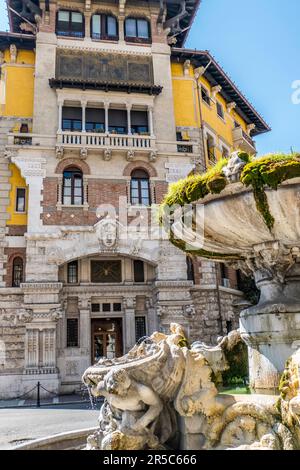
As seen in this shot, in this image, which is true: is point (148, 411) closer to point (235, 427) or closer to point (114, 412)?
point (114, 412)

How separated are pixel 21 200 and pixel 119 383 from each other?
16.1 m

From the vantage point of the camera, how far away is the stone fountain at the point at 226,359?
434 cm

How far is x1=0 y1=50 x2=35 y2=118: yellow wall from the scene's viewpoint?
20.6 m

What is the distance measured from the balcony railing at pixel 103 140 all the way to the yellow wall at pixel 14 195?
252cm

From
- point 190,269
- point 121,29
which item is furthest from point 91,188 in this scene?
point 121,29

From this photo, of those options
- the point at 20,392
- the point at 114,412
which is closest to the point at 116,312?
the point at 20,392

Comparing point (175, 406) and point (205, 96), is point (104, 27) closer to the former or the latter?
point (205, 96)

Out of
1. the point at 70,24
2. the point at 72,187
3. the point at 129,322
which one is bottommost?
the point at 129,322

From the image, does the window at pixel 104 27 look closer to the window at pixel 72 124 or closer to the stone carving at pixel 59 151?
the window at pixel 72 124

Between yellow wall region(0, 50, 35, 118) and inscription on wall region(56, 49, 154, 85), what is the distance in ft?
5.70

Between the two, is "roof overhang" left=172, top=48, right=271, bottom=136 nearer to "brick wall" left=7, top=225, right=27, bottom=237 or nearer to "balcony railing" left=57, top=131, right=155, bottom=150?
"balcony railing" left=57, top=131, right=155, bottom=150

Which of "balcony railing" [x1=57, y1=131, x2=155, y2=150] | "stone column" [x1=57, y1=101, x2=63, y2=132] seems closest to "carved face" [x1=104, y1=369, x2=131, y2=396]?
"balcony railing" [x1=57, y1=131, x2=155, y2=150]

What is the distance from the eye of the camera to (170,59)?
76.2 feet

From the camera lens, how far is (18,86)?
68.5 ft
